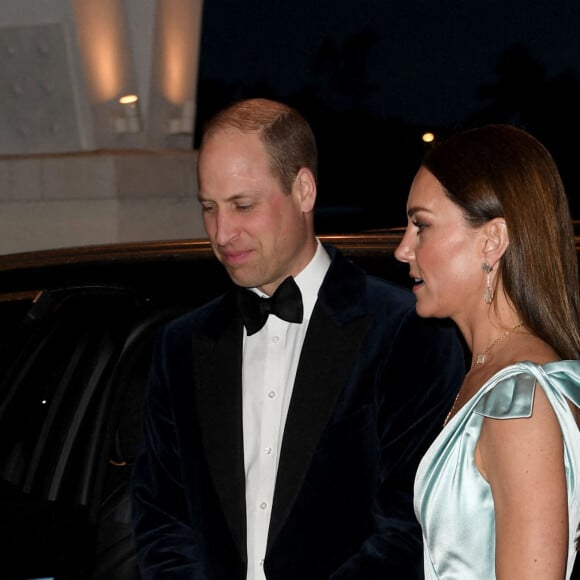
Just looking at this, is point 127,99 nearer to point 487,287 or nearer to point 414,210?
point 414,210

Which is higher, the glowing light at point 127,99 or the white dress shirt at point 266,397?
the glowing light at point 127,99

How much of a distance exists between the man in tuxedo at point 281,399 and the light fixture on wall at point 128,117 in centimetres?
1178

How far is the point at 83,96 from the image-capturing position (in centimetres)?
1430

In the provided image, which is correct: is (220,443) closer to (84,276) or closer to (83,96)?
(84,276)

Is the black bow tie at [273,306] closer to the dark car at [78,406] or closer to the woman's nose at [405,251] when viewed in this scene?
the dark car at [78,406]

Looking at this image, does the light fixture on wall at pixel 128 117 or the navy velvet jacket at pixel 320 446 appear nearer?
the navy velvet jacket at pixel 320 446

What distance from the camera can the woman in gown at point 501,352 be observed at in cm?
180

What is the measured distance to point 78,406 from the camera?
9.53 feet

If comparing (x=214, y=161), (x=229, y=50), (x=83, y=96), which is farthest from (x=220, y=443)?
(x=229, y=50)

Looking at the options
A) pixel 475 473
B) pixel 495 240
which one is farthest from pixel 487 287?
pixel 475 473

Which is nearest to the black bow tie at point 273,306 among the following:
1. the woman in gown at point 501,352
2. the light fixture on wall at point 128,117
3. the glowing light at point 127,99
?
the woman in gown at point 501,352

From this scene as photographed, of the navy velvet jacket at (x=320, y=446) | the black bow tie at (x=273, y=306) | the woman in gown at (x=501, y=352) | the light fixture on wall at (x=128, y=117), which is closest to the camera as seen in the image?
the woman in gown at (x=501, y=352)

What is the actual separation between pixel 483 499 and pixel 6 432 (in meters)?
1.44

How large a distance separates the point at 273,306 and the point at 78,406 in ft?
1.96
